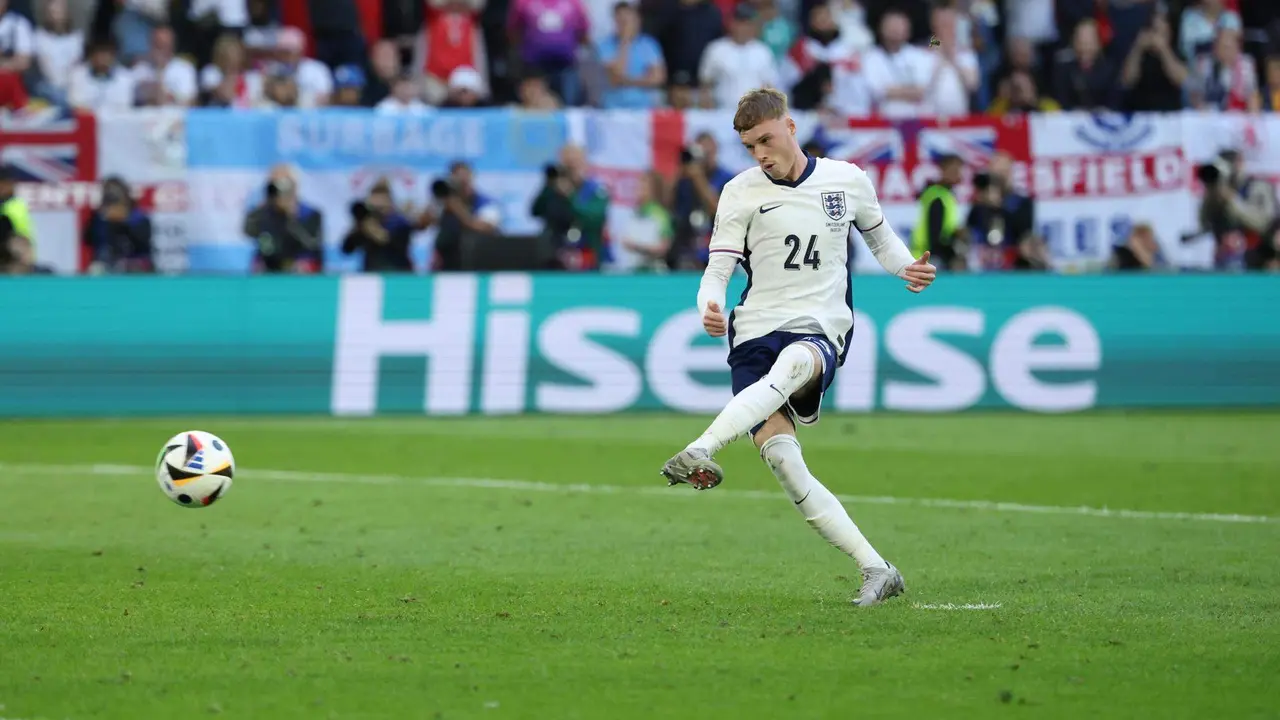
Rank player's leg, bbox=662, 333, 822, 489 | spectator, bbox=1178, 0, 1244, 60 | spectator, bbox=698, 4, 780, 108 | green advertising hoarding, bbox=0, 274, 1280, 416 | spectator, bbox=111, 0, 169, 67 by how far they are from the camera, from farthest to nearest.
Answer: spectator, bbox=1178, 0, 1244, 60
spectator, bbox=698, 4, 780, 108
spectator, bbox=111, 0, 169, 67
green advertising hoarding, bbox=0, 274, 1280, 416
player's leg, bbox=662, 333, 822, 489

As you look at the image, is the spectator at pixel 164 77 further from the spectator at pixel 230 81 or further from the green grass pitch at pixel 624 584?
the green grass pitch at pixel 624 584

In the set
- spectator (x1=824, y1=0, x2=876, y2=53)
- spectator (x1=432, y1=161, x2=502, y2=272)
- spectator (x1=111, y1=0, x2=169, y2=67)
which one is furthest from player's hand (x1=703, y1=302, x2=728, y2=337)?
spectator (x1=824, y1=0, x2=876, y2=53)

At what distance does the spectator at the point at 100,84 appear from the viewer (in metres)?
21.3

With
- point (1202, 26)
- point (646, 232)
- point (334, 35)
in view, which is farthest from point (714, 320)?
point (1202, 26)

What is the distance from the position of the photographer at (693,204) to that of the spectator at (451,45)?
3.21 m

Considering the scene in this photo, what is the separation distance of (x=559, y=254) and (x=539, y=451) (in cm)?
523

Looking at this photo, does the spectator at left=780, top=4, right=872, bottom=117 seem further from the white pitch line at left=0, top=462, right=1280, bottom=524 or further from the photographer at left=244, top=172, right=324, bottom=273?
the white pitch line at left=0, top=462, right=1280, bottom=524

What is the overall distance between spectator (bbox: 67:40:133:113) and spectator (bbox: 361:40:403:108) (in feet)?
8.96

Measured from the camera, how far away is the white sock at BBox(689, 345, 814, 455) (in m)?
7.84

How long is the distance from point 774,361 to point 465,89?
45.6 ft

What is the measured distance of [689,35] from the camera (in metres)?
23.6

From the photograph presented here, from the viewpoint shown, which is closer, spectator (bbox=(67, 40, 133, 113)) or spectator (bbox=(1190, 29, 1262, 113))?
spectator (bbox=(67, 40, 133, 113))

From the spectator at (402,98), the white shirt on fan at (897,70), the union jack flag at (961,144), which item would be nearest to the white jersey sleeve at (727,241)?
the spectator at (402,98)

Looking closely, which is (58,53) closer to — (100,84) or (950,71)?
(100,84)
